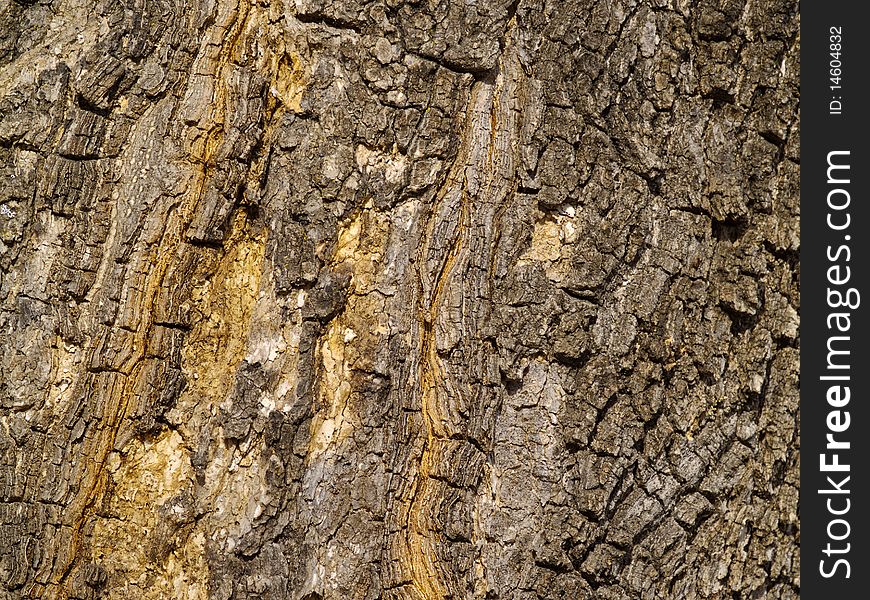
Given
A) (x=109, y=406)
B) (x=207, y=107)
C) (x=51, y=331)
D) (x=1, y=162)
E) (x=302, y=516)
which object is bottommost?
(x=302, y=516)

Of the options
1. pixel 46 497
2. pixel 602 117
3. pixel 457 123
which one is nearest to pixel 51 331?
pixel 46 497

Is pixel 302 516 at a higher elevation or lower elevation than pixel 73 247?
lower

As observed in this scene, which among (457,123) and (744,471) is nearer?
(457,123)

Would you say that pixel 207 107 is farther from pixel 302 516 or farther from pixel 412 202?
pixel 302 516
